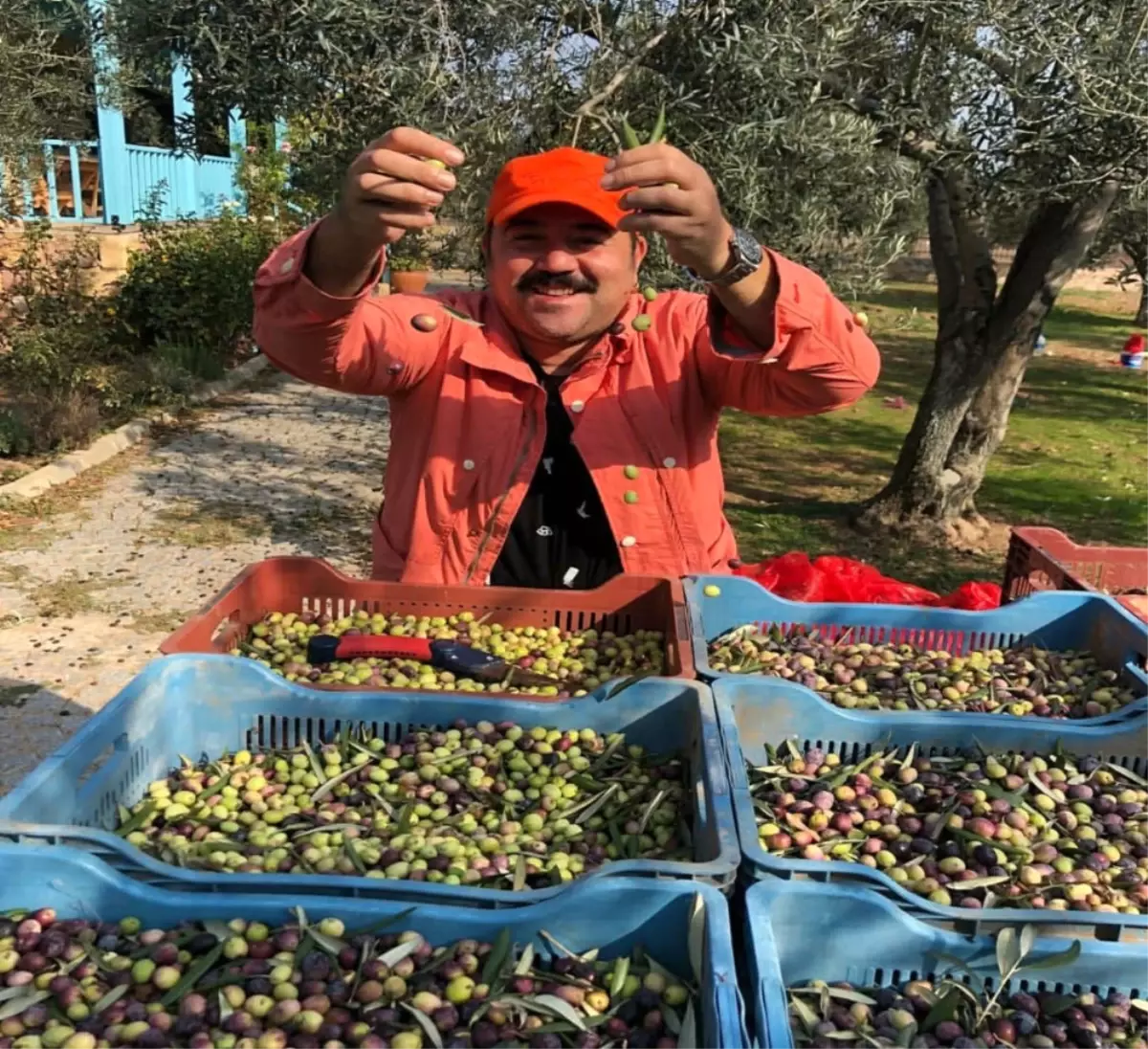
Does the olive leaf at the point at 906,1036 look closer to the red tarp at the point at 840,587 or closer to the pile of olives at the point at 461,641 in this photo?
the pile of olives at the point at 461,641

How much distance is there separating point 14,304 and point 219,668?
Result: 29.7 feet

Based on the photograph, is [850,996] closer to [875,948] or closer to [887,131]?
[875,948]

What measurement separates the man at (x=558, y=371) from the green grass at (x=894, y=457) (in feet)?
10.4

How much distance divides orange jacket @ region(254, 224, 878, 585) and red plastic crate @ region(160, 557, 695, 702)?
0.38 ft

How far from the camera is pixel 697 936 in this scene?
1.32 metres

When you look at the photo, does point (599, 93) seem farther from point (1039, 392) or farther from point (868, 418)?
point (1039, 392)

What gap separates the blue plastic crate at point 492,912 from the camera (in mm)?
1354

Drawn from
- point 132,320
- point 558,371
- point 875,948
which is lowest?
point 132,320

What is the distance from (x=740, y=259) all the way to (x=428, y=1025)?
138 centimetres

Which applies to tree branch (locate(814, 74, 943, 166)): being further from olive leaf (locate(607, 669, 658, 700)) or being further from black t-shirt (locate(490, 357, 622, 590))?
olive leaf (locate(607, 669, 658, 700))

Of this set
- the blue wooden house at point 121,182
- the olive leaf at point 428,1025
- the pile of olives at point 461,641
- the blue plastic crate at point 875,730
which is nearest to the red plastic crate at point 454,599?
the pile of olives at point 461,641

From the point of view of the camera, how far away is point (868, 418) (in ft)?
37.6

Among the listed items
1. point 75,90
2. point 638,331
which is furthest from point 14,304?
point 638,331

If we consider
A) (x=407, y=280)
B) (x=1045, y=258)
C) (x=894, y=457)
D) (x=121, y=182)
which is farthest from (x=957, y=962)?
(x=407, y=280)
